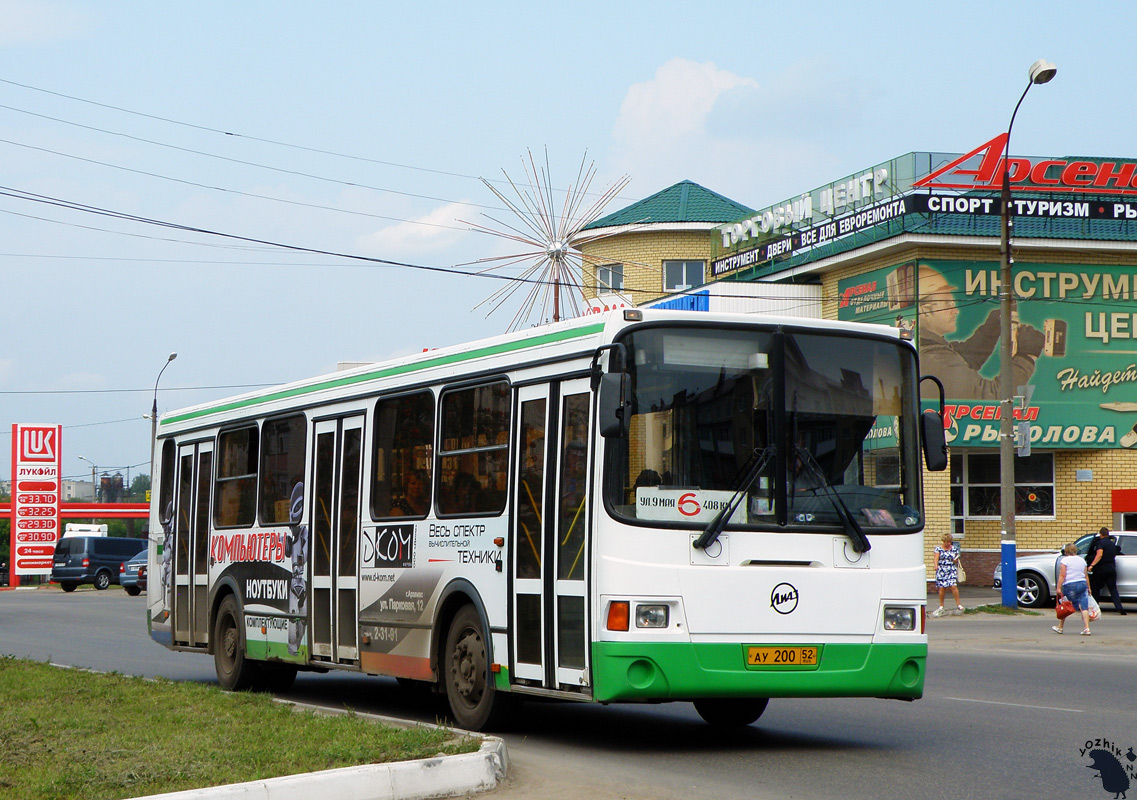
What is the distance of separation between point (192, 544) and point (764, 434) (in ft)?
27.6

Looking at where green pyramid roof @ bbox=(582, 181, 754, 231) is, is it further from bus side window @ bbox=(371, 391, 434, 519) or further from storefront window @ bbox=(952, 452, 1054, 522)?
bus side window @ bbox=(371, 391, 434, 519)

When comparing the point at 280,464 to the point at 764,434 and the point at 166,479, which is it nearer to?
the point at 166,479

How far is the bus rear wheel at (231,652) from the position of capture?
1465 cm

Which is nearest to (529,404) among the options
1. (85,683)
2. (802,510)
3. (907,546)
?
(802,510)

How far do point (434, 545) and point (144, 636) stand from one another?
49.9ft

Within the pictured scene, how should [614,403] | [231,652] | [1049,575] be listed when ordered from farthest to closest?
[1049,575], [231,652], [614,403]

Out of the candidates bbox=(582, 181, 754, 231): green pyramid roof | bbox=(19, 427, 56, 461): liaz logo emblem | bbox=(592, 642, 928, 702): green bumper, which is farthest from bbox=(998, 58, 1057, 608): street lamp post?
bbox=(19, 427, 56, 461): liaz logo emblem

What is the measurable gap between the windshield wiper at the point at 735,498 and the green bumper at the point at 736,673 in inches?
26.5

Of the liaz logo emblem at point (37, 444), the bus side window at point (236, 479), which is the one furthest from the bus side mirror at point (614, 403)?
the liaz logo emblem at point (37, 444)

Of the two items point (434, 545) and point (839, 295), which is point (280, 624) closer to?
point (434, 545)

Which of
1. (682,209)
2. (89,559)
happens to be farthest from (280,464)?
(89,559)

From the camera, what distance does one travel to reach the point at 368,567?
12297mm

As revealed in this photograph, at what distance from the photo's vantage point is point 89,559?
5412cm

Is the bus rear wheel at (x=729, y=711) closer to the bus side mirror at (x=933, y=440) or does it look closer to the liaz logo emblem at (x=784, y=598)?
the liaz logo emblem at (x=784, y=598)
